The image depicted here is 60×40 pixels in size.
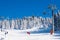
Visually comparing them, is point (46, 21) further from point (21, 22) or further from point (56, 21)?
point (56, 21)

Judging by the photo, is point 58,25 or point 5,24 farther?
point 5,24

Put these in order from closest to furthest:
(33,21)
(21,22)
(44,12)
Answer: (44,12) → (33,21) → (21,22)

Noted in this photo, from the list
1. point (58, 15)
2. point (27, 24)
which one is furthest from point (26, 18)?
point (58, 15)

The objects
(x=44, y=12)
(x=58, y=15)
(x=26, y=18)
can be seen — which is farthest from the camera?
(x=26, y=18)

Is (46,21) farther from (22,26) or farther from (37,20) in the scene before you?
(22,26)

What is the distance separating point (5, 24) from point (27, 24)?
20505 mm

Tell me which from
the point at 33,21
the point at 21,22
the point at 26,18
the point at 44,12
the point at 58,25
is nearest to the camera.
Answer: the point at 44,12

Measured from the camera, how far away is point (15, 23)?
17750 centimetres

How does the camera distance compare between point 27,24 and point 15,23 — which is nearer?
point 27,24

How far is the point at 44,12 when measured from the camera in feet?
182

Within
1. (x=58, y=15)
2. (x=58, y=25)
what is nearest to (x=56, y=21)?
(x=58, y=25)

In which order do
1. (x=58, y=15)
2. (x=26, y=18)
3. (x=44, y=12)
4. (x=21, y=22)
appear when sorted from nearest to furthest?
(x=44, y=12) < (x=58, y=15) < (x=26, y=18) < (x=21, y=22)

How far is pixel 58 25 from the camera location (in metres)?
70.2

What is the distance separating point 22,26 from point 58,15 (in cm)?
8717
